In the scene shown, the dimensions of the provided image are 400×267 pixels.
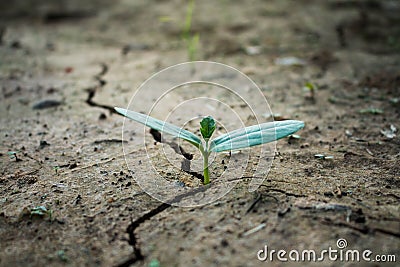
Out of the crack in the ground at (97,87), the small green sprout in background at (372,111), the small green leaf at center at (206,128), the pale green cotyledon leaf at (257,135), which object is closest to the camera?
the pale green cotyledon leaf at (257,135)

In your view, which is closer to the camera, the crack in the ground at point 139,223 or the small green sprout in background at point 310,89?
the crack in the ground at point 139,223

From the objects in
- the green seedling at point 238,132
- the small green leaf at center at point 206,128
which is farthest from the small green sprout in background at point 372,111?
the small green leaf at center at point 206,128

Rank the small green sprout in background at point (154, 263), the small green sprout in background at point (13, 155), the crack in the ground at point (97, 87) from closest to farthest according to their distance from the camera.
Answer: the small green sprout in background at point (154, 263), the small green sprout in background at point (13, 155), the crack in the ground at point (97, 87)

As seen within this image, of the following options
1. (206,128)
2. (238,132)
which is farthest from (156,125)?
(238,132)

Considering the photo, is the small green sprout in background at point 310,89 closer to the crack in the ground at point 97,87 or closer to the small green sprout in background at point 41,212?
the crack in the ground at point 97,87

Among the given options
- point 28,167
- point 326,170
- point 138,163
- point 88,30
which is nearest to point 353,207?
point 326,170

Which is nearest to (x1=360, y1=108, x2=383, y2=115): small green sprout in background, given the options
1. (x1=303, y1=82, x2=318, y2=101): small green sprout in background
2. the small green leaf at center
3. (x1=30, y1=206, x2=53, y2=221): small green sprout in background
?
(x1=303, y1=82, x2=318, y2=101): small green sprout in background

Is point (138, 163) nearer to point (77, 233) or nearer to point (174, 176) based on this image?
point (174, 176)
